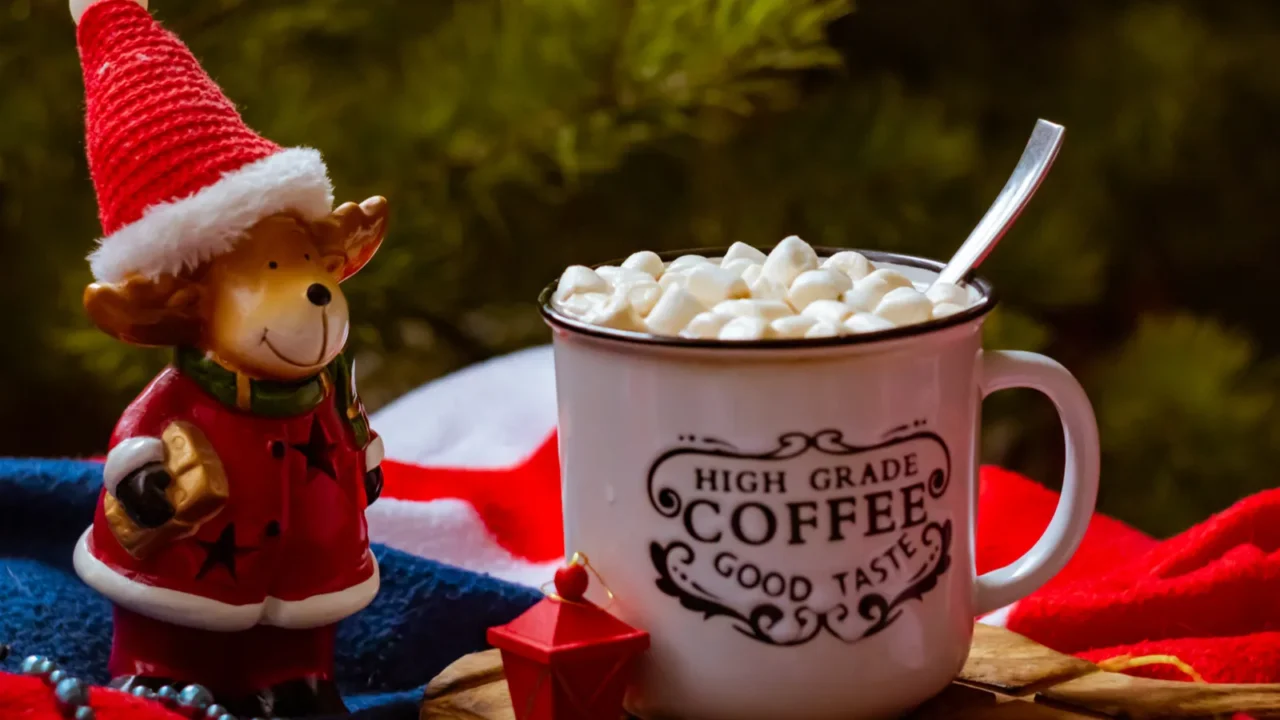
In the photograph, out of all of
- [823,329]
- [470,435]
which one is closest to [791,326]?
[823,329]

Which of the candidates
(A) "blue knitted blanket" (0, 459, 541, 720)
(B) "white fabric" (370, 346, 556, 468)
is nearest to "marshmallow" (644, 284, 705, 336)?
(A) "blue knitted blanket" (0, 459, 541, 720)

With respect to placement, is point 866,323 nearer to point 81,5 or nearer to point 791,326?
point 791,326

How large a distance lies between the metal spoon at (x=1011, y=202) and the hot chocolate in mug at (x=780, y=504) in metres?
0.04

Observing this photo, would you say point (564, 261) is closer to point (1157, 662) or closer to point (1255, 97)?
point (1157, 662)

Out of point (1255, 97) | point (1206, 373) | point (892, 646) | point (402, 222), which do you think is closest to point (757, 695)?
point (892, 646)

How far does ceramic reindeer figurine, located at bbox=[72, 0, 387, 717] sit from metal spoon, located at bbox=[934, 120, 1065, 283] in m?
0.24

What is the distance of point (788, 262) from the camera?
0.53m

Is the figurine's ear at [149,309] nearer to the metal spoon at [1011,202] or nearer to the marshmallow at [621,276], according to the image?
the marshmallow at [621,276]

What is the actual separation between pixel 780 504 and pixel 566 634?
9 centimetres

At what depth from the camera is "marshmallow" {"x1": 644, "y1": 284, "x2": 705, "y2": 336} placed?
1.59 ft

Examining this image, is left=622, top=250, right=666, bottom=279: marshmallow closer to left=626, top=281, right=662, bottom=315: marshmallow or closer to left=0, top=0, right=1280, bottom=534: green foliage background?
left=626, top=281, right=662, bottom=315: marshmallow

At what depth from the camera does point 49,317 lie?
995 mm

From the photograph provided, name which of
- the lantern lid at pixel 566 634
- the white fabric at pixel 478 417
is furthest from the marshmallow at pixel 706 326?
the white fabric at pixel 478 417

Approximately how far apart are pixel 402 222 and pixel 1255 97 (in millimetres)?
895
